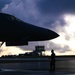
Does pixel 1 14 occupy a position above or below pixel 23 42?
above

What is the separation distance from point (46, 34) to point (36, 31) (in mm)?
800

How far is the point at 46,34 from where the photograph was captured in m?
24.5

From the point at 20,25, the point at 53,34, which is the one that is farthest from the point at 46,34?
the point at 20,25

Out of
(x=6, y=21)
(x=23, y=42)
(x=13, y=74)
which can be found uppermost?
(x=6, y=21)

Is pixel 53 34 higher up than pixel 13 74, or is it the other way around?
pixel 53 34

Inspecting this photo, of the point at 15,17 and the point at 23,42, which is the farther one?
the point at 15,17

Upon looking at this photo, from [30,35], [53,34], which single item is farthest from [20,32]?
[53,34]

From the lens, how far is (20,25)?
25266mm

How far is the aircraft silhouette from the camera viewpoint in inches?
961

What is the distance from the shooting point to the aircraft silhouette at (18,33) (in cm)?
2442

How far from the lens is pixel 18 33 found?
80.4ft

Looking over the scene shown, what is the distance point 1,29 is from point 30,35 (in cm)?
204

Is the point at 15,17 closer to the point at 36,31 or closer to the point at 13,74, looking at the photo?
the point at 36,31

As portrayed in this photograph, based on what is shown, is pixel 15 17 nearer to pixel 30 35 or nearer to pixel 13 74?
pixel 30 35
